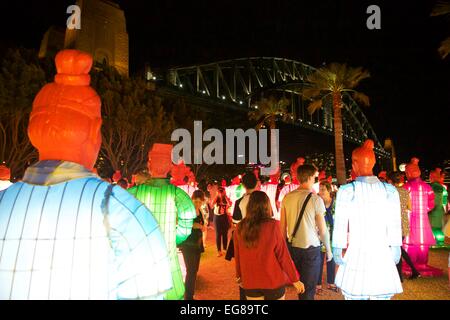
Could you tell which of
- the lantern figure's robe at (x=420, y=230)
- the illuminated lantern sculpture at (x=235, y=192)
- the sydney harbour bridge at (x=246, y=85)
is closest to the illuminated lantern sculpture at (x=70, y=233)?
the lantern figure's robe at (x=420, y=230)

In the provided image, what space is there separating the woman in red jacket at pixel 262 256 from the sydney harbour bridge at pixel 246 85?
189ft

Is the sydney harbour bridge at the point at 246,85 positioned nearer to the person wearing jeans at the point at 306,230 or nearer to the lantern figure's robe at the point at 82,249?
the person wearing jeans at the point at 306,230

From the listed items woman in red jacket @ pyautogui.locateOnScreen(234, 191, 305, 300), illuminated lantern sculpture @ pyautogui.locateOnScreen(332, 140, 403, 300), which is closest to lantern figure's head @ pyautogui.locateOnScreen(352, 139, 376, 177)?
illuminated lantern sculpture @ pyautogui.locateOnScreen(332, 140, 403, 300)

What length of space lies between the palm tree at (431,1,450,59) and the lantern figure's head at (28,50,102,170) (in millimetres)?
15518

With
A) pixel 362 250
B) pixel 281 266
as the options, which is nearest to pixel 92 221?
pixel 281 266

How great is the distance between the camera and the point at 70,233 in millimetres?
1719

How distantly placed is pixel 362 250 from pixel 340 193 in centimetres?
67

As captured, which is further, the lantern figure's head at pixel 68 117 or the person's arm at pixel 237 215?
the person's arm at pixel 237 215

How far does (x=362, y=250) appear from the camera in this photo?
4.28 m

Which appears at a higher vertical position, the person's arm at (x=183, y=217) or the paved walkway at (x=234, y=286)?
the person's arm at (x=183, y=217)

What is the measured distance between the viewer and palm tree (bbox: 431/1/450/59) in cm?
1431

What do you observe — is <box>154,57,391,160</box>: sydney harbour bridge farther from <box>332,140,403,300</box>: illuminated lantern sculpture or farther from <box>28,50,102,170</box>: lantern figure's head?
<box>28,50,102,170</box>: lantern figure's head

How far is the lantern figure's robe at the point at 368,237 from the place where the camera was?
4.19 m
